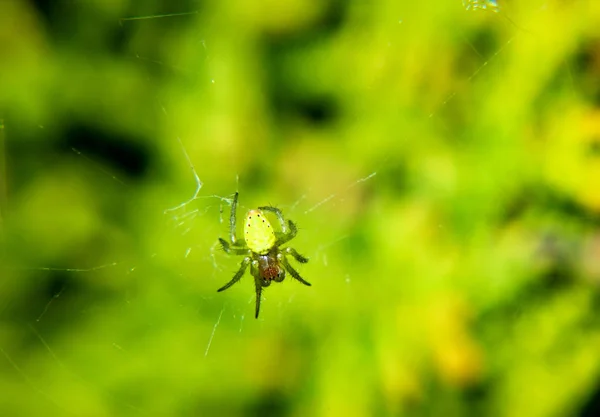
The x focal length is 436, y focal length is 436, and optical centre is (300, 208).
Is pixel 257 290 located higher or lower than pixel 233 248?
lower

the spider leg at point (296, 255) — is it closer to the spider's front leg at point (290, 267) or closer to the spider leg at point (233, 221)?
the spider's front leg at point (290, 267)

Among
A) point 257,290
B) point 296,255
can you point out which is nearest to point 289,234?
point 296,255

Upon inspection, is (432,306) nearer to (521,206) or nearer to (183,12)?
(521,206)

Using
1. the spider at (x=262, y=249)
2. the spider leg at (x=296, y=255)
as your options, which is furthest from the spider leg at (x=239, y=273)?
the spider leg at (x=296, y=255)

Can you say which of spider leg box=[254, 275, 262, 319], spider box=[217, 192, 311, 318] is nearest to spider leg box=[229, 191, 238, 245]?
spider box=[217, 192, 311, 318]

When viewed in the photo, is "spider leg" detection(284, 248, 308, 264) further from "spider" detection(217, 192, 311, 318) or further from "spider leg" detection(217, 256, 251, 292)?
"spider leg" detection(217, 256, 251, 292)

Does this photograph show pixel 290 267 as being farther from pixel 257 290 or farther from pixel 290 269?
pixel 257 290

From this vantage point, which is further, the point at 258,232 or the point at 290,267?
the point at 290,267
